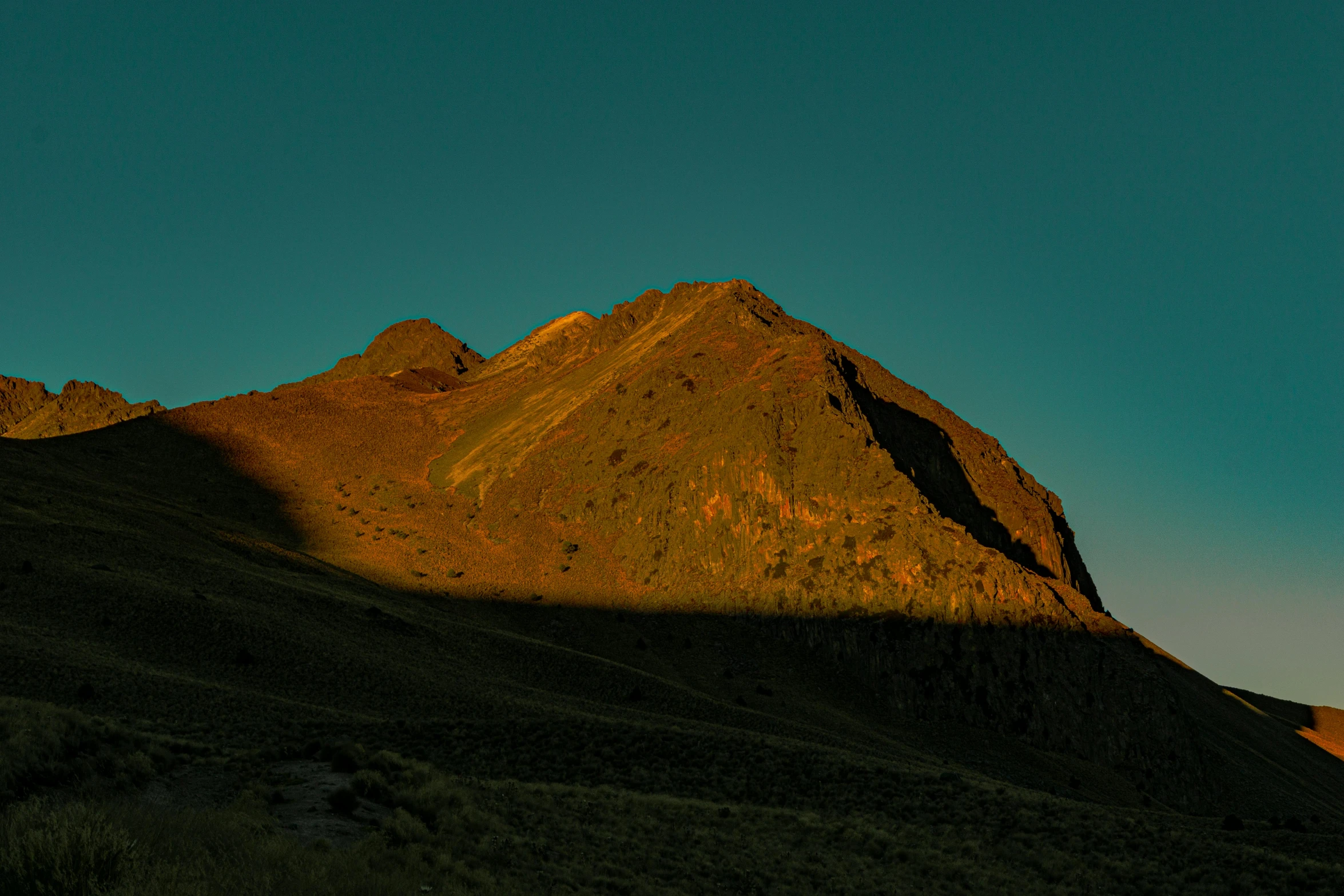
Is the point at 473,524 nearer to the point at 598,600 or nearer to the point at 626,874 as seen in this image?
the point at 598,600

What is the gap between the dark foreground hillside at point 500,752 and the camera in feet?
51.4

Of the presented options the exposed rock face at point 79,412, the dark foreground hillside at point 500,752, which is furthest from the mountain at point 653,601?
the exposed rock face at point 79,412

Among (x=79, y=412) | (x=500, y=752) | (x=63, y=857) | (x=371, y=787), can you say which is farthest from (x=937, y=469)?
(x=79, y=412)

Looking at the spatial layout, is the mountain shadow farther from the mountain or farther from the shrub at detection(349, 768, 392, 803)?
the shrub at detection(349, 768, 392, 803)

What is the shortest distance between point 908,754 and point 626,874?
121 ft

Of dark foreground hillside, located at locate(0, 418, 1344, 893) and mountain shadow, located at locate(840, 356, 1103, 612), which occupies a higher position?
mountain shadow, located at locate(840, 356, 1103, 612)

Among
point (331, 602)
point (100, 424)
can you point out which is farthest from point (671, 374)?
point (100, 424)

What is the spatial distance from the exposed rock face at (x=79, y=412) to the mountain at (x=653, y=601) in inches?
3067

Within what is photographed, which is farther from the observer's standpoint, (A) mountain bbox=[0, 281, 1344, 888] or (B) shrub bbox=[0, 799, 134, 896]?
(A) mountain bbox=[0, 281, 1344, 888]

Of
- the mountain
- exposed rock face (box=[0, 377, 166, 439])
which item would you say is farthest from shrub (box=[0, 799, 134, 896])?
exposed rock face (box=[0, 377, 166, 439])

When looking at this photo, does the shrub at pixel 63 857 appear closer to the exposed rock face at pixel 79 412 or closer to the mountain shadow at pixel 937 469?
the mountain shadow at pixel 937 469

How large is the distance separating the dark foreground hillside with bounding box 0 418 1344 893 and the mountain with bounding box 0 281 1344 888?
0.34 metres

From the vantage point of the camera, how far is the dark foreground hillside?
51.4ft

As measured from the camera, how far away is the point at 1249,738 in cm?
8144
